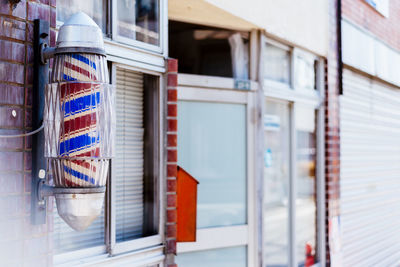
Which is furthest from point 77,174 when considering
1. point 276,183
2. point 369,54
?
point 369,54

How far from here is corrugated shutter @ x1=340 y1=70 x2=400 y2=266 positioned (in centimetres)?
725

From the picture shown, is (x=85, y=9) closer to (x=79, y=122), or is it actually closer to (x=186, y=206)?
(x=79, y=122)

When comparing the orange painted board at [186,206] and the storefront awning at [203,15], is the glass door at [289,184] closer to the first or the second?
the storefront awning at [203,15]

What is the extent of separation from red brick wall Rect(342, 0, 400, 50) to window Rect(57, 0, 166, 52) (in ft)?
12.6

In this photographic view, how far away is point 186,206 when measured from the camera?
417cm

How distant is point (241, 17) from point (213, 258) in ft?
7.00

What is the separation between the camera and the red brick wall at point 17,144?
2.40 meters

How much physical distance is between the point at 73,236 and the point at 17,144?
91 cm

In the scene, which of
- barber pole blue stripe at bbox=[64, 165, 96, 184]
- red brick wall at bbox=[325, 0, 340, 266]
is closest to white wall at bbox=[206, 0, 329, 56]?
red brick wall at bbox=[325, 0, 340, 266]

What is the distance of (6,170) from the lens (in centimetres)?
241

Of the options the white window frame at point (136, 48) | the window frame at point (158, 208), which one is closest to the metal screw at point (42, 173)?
the window frame at point (158, 208)

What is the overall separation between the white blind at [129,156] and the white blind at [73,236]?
194mm

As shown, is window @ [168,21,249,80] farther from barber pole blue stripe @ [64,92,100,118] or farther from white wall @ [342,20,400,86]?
barber pole blue stripe @ [64,92,100,118]

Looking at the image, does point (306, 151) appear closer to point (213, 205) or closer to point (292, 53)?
point (292, 53)
